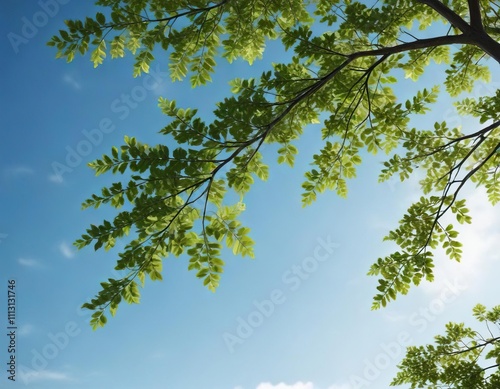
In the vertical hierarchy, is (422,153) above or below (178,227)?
above

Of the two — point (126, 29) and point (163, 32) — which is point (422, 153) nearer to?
point (163, 32)

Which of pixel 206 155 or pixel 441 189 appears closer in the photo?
pixel 206 155

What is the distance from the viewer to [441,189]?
19.1ft

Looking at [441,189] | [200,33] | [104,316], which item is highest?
[200,33]

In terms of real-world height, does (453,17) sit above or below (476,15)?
above

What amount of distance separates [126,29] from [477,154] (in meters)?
4.90

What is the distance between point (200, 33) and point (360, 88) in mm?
2074

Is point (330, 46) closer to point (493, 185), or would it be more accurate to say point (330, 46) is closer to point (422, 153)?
point (422, 153)

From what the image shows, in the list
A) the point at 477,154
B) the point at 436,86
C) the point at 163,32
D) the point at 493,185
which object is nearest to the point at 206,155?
the point at 163,32

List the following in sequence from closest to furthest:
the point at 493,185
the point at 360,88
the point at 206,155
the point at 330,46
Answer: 1. the point at 206,155
2. the point at 330,46
3. the point at 360,88
4. the point at 493,185

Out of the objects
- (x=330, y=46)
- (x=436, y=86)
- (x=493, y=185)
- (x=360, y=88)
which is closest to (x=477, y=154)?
(x=493, y=185)

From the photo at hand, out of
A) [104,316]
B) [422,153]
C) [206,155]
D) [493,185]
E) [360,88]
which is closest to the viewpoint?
[104,316]

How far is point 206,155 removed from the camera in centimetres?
412

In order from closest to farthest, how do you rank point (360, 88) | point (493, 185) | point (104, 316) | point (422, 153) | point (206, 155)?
point (104, 316) < point (206, 155) < point (360, 88) < point (422, 153) < point (493, 185)
